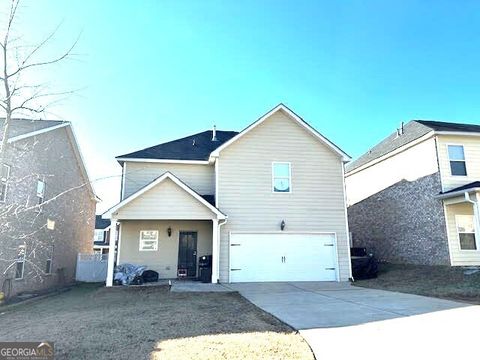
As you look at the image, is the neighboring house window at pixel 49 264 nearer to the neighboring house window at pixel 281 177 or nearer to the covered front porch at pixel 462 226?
the neighboring house window at pixel 281 177

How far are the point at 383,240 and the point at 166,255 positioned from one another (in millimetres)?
11712

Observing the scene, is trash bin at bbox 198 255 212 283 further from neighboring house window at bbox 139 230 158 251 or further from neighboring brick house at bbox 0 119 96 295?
neighboring brick house at bbox 0 119 96 295

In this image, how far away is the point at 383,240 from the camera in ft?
63.3

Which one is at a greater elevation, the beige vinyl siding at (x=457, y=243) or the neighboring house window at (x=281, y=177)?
the neighboring house window at (x=281, y=177)

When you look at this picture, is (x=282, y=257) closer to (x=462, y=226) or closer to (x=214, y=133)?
(x=462, y=226)

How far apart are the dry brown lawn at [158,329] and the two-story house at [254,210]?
4441mm

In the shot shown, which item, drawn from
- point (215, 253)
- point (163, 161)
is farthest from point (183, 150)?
point (215, 253)

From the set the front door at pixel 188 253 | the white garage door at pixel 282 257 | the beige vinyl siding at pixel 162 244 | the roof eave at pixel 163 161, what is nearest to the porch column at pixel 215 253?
the white garage door at pixel 282 257

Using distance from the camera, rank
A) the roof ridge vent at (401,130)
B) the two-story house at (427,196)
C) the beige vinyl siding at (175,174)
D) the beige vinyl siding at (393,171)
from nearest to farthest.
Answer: the two-story house at (427,196)
the beige vinyl siding at (393,171)
the beige vinyl siding at (175,174)
the roof ridge vent at (401,130)

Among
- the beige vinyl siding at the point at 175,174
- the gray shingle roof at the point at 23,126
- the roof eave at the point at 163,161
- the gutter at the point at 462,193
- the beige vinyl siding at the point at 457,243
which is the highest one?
the gray shingle roof at the point at 23,126

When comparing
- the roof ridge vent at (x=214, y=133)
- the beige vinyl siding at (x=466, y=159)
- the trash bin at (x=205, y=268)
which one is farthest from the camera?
the roof ridge vent at (x=214, y=133)

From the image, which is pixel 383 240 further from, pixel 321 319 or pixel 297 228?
pixel 321 319

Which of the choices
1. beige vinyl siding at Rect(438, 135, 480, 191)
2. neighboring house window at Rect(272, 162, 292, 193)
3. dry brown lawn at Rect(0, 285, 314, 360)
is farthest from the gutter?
dry brown lawn at Rect(0, 285, 314, 360)

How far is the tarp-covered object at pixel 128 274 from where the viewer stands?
1397 cm
